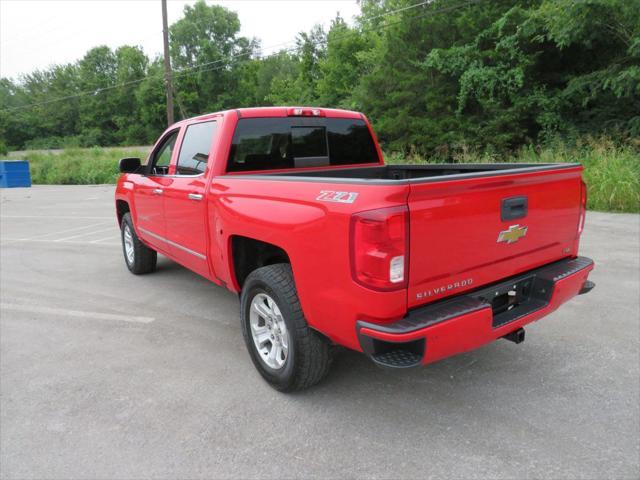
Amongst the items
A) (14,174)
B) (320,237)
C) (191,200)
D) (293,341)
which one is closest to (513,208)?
(320,237)

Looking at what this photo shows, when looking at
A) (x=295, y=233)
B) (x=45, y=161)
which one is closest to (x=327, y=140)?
(x=295, y=233)

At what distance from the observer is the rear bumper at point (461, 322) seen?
2.24 meters

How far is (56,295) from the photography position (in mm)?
5305

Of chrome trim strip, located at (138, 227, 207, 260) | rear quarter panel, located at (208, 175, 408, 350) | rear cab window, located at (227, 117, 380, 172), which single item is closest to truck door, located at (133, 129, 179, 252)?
chrome trim strip, located at (138, 227, 207, 260)

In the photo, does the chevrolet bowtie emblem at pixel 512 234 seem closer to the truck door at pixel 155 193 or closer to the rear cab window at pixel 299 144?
the rear cab window at pixel 299 144

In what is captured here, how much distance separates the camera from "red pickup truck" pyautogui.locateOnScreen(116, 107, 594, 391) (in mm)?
2246

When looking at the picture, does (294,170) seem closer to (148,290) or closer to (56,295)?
(148,290)

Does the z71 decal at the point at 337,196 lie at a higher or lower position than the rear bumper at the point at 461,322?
higher

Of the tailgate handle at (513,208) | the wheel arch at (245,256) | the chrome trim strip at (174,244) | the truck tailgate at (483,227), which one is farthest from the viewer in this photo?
the chrome trim strip at (174,244)

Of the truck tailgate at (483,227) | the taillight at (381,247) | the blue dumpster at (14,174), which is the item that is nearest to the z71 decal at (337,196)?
the taillight at (381,247)

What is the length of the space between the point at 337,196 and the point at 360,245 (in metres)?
0.30

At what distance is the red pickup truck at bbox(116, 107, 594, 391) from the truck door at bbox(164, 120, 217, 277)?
20 millimetres

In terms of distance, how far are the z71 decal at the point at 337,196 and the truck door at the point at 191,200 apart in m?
1.48

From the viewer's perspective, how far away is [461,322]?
2.32m
